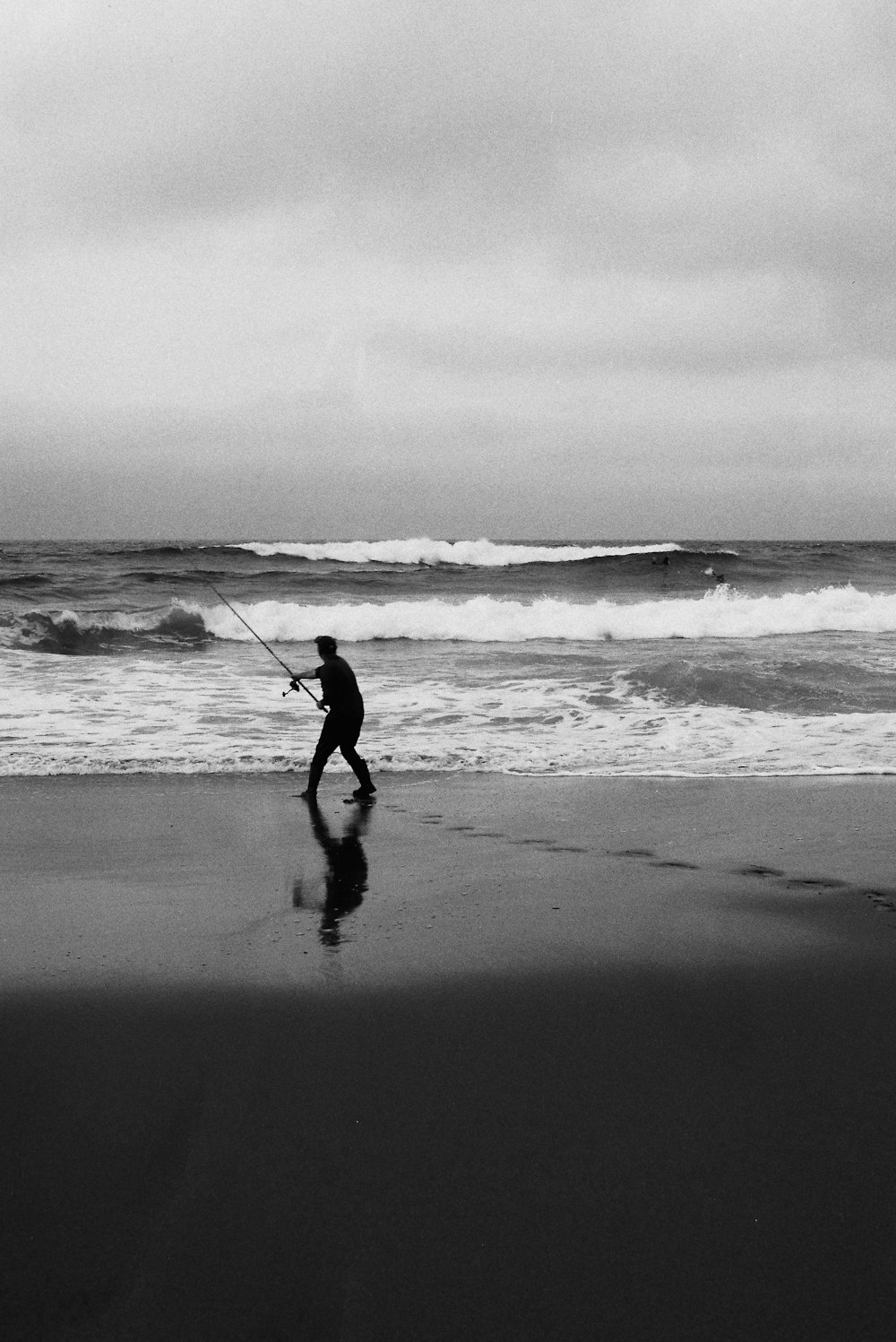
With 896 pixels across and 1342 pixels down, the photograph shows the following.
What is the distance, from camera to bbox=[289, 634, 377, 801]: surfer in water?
8250 mm

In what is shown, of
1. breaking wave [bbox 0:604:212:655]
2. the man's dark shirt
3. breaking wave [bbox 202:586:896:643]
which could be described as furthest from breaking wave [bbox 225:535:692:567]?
the man's dark shirt

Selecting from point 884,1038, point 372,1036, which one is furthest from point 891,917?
point 372,1036

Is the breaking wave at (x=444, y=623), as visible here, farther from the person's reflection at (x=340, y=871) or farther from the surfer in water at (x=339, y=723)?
the person's reflection at (x=340, y=871)

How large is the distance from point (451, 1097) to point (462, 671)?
1189 cm

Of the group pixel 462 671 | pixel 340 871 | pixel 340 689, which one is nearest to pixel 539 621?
pixel 462 671

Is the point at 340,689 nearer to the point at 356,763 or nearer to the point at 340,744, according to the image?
the point at 340,744

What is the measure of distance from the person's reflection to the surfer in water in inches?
15.0

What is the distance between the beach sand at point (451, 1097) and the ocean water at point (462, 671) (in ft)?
11.2

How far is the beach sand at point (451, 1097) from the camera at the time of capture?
8.67 ft

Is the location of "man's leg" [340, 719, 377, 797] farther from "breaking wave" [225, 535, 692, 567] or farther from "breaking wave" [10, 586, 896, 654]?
"breaking wave" [225, 535, 692, 567]

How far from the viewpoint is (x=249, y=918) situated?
5.17 m

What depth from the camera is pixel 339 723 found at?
8.48 metres

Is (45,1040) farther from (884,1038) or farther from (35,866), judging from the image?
(884,1038)

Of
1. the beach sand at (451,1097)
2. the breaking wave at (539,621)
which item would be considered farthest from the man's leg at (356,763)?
the breaking wave at (539,621)
